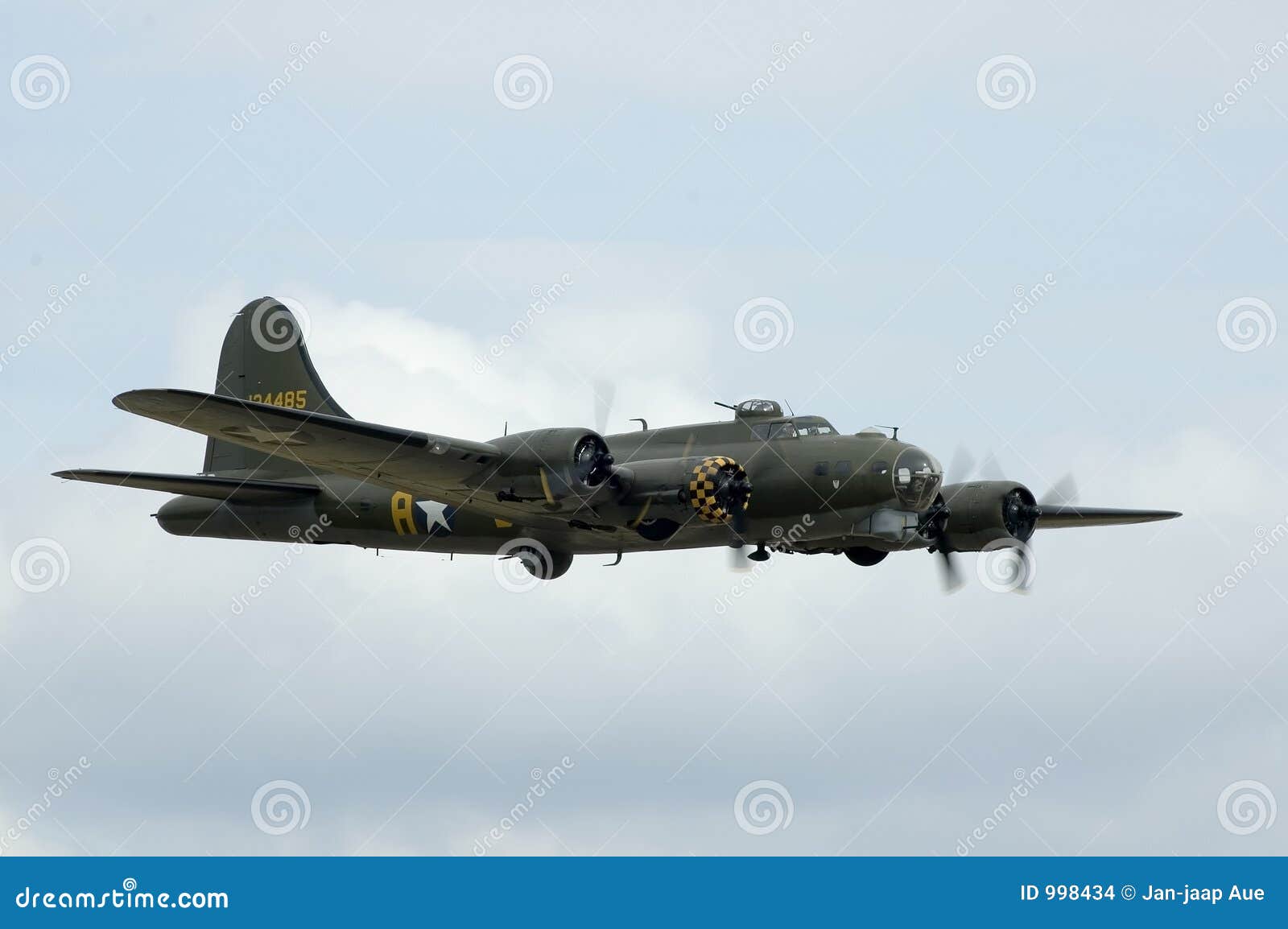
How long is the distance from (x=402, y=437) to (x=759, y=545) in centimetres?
752

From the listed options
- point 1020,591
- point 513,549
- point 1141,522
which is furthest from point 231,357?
point 1141,522

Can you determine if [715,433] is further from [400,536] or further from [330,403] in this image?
[330,403]

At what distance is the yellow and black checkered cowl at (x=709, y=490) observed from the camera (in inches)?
1324

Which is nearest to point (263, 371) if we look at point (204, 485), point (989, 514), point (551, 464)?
point (204, 485)

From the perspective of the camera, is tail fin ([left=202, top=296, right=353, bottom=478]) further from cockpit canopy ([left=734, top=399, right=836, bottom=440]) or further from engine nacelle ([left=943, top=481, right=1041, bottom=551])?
engine nacelle ([left=943, top=481, right=1041, bottom=551])

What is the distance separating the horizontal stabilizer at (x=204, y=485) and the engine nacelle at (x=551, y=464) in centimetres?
641

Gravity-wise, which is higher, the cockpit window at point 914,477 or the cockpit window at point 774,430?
the cockpit window at point 774,430

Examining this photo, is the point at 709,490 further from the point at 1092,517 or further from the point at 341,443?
the point at 1092,517

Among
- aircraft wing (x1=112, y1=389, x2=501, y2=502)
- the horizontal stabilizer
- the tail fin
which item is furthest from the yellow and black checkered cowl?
the tail fin

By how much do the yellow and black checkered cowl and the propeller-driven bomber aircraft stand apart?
1.3 inches

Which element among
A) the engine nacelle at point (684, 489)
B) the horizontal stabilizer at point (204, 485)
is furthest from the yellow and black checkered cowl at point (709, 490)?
the horizontal stabilizer at point (204, 485)

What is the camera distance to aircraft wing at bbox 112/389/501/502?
98.8ft

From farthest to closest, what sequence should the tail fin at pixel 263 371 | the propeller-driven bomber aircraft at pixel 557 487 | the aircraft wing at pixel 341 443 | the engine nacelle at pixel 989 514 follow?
1. the tail fin at pixel 263 371
2. the engine nacelle at pixel 989 514
3. the propeller-driven bomber aircraft at pixel 557 487
4. the aircraft wing at pixel 341 443

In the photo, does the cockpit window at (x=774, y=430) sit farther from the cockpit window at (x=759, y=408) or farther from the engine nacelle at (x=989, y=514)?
the engine nacelle at (x=989, y=514)
